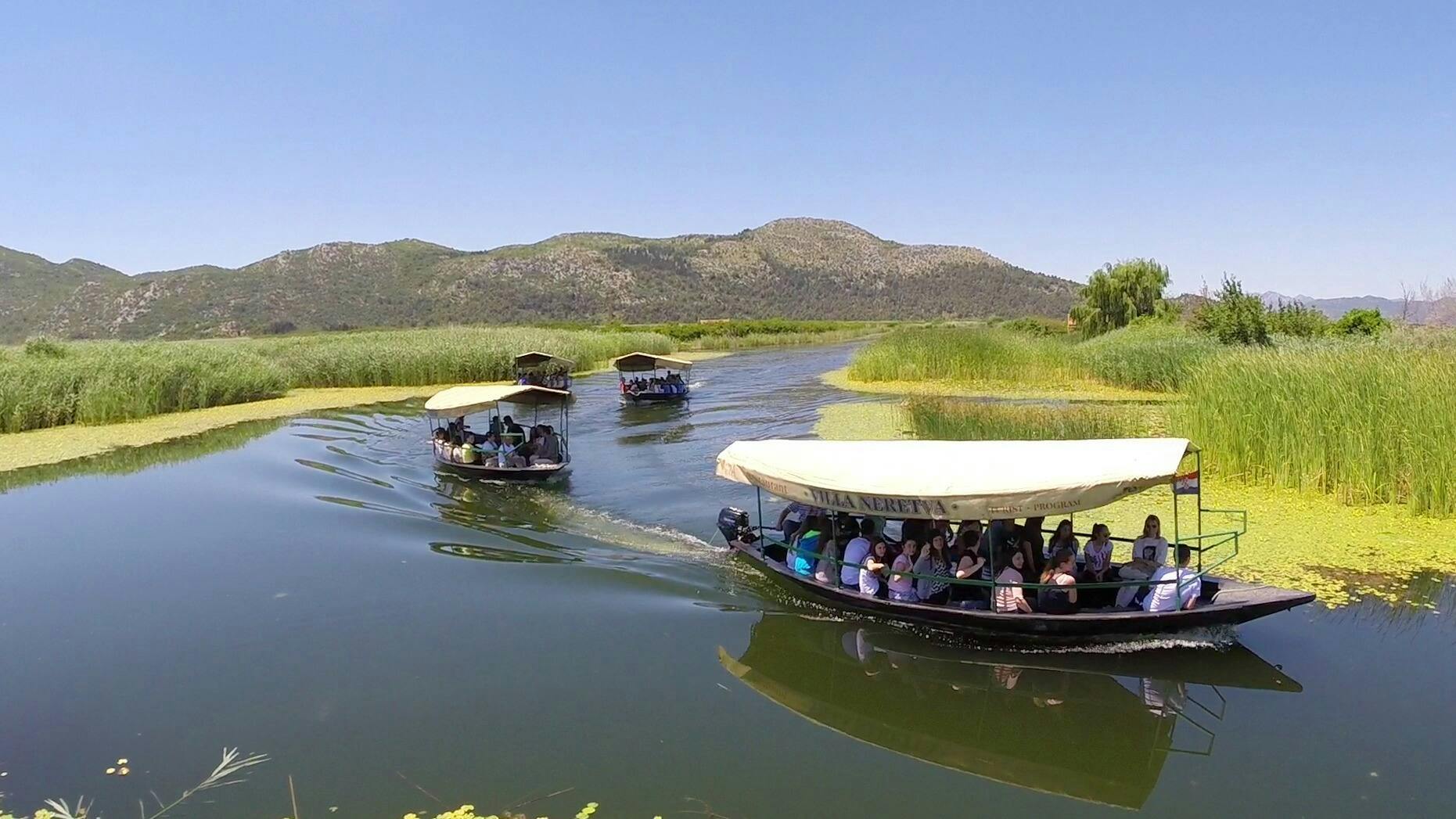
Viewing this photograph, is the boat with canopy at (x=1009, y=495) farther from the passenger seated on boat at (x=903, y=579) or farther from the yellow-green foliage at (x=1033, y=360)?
the yellow-green foliage at (x=1033, y=360)

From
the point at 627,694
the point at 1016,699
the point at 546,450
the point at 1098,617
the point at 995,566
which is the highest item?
the point at 546,450

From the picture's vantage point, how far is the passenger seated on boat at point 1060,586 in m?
10.6

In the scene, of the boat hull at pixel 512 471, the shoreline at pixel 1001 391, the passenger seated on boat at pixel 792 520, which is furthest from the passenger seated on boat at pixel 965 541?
the shoreline at pixel 1001 391

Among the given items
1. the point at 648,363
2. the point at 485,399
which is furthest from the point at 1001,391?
the point at 485,399

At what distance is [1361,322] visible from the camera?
1316 inches

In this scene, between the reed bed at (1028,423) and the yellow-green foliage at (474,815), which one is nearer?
the yellow-green foliage at (474,815)

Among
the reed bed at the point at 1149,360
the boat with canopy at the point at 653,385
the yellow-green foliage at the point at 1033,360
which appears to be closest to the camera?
the reed bed at the point at 1149,360

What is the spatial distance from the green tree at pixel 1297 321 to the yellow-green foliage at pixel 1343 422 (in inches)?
641

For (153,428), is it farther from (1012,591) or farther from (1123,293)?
(1123,293)

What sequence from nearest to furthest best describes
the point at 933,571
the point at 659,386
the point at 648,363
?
1. the point at 933,571
2. the point at 659,386
3. the point at 648,363

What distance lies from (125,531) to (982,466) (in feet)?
52.2

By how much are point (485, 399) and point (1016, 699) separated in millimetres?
15357

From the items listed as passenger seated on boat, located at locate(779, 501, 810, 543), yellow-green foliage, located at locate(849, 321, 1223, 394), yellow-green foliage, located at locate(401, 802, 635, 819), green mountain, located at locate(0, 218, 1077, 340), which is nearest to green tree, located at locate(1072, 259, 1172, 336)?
yellow-green foliage, located at locate(849, 321, 1223, 394)

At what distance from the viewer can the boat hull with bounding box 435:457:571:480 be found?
20.5 metres
